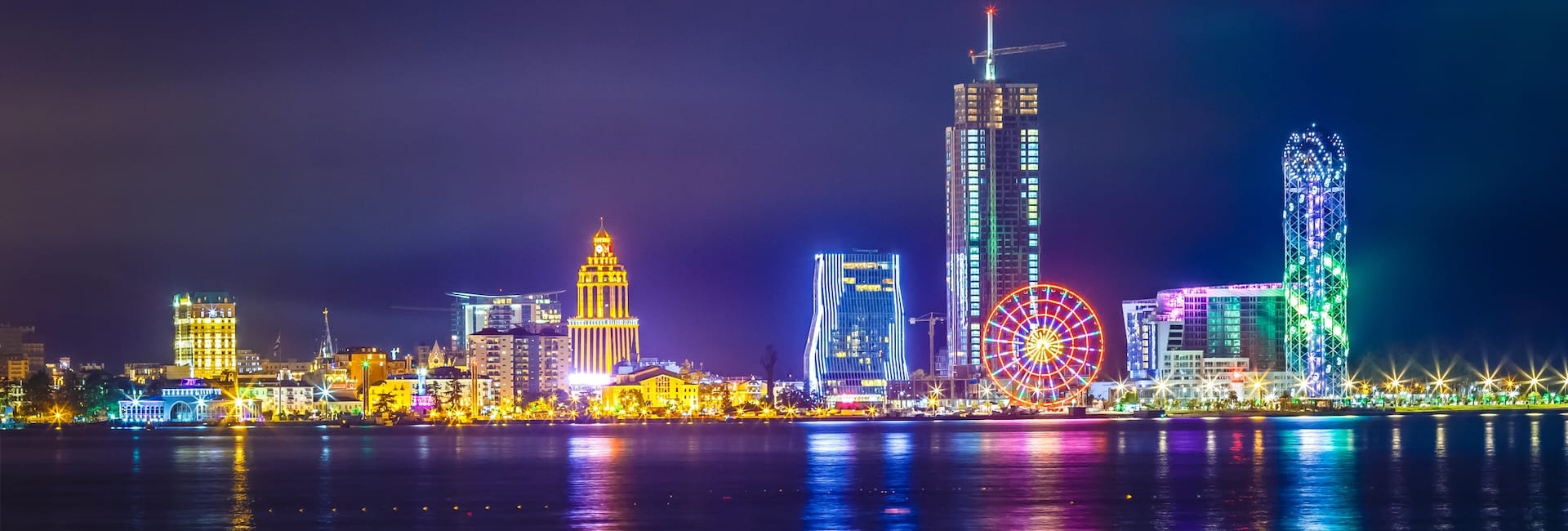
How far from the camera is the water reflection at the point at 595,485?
78.7m

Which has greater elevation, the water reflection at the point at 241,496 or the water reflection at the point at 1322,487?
the water reflection at the point at 241,496

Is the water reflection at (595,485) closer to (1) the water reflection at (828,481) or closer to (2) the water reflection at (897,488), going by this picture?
(1) the water reflection at (828,481)

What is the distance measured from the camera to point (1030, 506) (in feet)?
274

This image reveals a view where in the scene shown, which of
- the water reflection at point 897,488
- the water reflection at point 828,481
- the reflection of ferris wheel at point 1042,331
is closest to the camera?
the water reflection at point 897,488

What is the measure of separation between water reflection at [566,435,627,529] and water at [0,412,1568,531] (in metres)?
0.25

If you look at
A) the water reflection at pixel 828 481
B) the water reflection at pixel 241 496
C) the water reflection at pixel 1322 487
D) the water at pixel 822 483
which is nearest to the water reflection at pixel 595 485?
the water at pixel 822 483

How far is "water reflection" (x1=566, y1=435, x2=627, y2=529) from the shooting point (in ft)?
258

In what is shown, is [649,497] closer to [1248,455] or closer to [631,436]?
[1248,455]

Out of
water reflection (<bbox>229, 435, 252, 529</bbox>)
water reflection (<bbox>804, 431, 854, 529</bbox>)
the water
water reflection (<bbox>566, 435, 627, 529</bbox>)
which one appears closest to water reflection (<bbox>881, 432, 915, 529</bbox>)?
Answer: the water

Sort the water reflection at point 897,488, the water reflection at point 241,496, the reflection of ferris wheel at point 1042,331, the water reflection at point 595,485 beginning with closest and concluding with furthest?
the water reflection at point 897,488, the water reflection at point 595,485, the water reflection at point 241,496, the reflection of ferris wheel at point 1042,331

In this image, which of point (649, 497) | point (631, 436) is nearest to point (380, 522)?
point (649, 497)

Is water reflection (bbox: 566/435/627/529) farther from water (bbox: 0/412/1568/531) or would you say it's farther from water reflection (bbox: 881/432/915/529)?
water reflection (bbox: 881/432/915/529)

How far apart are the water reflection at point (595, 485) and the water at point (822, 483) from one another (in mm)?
252

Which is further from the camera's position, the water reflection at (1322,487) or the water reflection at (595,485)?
the water reflection at (595,485)
